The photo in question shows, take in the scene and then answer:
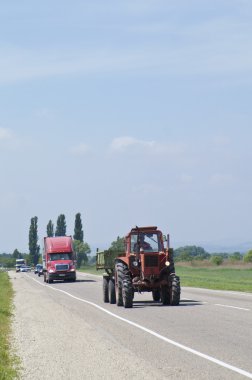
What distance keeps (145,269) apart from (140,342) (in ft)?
41.0

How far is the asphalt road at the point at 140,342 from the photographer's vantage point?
1330 cm

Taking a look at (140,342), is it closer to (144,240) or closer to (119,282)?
(119,282)

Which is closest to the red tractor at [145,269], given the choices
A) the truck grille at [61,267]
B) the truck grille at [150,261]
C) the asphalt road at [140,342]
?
the truck grille at [150,261]

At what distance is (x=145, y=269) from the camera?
98.4 ft

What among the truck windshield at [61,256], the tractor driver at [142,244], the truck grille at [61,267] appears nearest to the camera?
the tractor driver at [142,244]

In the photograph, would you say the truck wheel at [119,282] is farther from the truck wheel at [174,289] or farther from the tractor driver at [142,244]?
the truck wheel at [174,289]

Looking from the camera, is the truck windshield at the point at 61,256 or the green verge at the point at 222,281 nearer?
the green verge at the point at 222,281

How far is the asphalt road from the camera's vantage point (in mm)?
13297

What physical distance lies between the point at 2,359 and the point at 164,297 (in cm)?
1584

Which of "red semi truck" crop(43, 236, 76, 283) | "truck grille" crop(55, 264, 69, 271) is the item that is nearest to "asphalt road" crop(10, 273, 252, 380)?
"red semi truck" crop(43, 236, 76, 283)

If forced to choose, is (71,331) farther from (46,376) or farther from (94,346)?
(46,376)

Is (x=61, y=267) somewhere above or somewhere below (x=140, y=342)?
above

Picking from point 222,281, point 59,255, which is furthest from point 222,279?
point 59,255

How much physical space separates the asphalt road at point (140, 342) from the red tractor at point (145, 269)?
84cm
